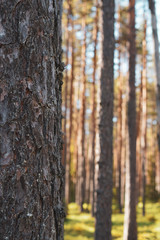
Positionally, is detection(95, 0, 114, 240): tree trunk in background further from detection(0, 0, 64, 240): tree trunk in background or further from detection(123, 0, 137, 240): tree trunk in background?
detection(0, 0, 64, 240): tree trunk in background

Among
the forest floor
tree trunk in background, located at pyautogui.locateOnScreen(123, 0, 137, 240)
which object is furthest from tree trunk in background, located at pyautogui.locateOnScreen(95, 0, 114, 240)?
the forest floor

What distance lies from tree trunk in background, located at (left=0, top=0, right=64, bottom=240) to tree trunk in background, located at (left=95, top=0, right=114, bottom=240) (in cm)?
445

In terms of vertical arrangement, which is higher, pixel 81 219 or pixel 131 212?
pixel 131 212

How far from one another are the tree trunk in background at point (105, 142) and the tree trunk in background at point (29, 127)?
4449mm

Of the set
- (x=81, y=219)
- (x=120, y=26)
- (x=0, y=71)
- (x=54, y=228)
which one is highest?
(x=120, y=26)

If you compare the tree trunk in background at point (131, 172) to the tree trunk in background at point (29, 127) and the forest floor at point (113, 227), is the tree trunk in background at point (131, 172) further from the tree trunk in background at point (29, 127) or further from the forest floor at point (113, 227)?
the tree trunk in background at point (29, 127)

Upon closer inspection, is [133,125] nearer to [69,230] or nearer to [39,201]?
[69,230]

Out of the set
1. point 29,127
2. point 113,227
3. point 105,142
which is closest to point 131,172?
point 105,142

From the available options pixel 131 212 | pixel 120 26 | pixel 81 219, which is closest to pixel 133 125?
pixel 131 212

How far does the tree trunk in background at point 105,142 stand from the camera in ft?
18.0

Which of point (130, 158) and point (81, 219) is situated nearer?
point (130, 158)

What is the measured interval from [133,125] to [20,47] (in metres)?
6.95

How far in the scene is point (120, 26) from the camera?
1554cm

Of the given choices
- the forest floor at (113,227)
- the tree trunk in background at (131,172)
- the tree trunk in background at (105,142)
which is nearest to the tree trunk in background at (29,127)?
the tree trunk in background at (105,142)
